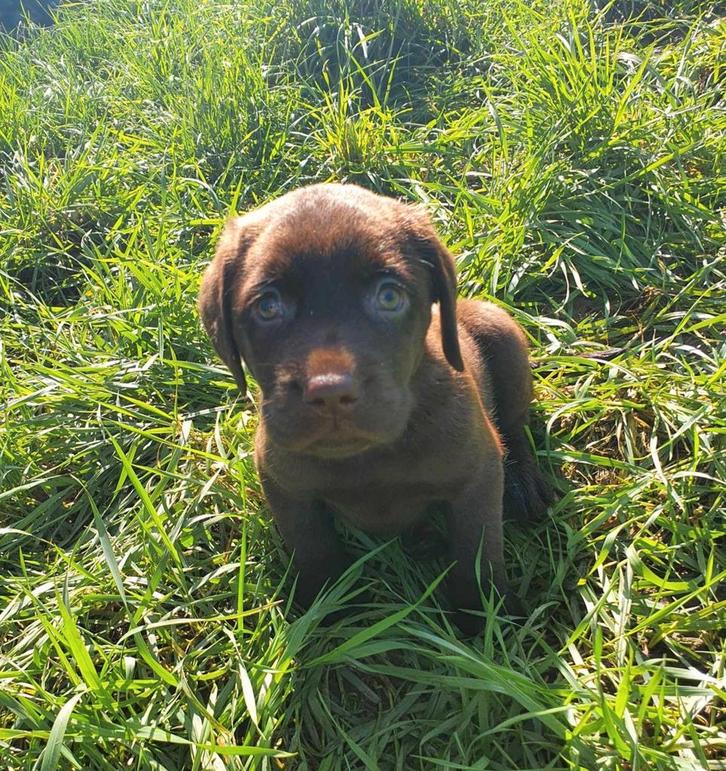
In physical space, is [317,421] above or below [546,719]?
above

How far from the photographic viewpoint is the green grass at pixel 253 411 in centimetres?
227

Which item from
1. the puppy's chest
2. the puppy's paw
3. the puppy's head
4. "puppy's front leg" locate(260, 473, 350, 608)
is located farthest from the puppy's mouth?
the puppy's paw

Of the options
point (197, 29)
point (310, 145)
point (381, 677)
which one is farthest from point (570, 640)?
point (197, 29)

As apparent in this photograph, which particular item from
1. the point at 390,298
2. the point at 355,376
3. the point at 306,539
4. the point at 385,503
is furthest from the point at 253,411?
the point at 355,376

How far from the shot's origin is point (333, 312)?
2057 millimetres

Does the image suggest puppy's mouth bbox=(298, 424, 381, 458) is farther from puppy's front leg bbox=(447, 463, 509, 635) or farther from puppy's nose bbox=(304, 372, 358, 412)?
puppy's front leg bbox=(447, 463, 509, 635)

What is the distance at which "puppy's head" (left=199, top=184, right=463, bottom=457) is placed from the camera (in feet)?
6.43

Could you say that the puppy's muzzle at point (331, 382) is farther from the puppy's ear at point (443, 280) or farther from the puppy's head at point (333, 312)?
the puppy's ear at point (443, 280)

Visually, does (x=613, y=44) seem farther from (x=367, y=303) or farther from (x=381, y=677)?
(x=381, y=677)

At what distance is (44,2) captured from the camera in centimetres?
851

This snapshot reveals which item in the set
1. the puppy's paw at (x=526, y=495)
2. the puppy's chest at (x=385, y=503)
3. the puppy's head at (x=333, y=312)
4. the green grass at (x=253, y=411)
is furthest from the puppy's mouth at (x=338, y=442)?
the puppy's paw at (x=526, y=495)

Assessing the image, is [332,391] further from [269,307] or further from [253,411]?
[253,411]

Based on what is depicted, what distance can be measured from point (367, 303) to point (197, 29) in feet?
14.5

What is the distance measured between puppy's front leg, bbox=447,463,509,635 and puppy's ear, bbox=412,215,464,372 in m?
0.42
